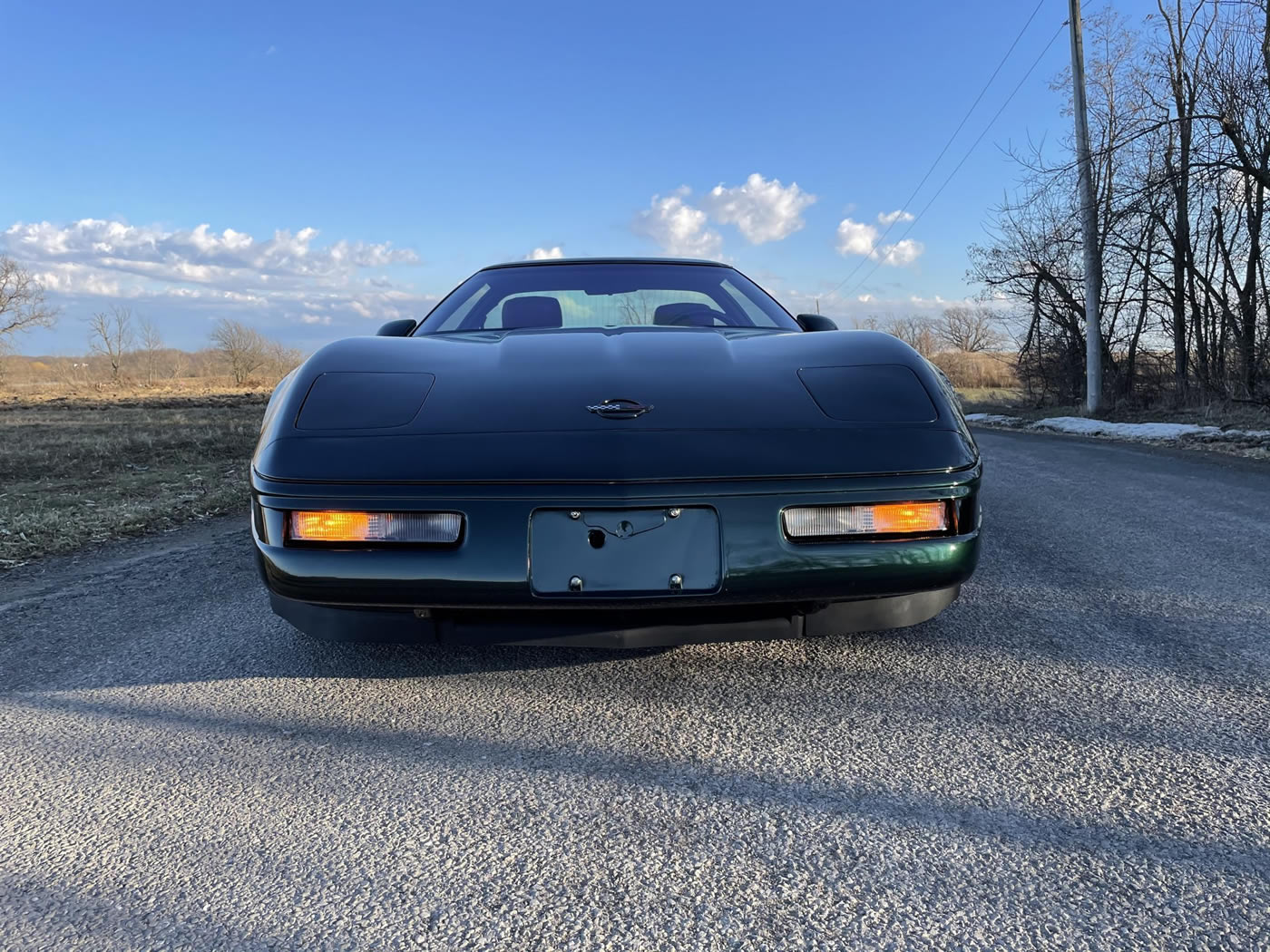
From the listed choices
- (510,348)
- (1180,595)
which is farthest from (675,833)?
(1180,595)

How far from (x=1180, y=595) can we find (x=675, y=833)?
235 cm

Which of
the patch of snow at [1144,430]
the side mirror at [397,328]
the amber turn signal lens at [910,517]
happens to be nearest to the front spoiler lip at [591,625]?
the amber turn signal lens at [910,517]

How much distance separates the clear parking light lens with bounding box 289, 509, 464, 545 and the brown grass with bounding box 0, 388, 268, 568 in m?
3.00

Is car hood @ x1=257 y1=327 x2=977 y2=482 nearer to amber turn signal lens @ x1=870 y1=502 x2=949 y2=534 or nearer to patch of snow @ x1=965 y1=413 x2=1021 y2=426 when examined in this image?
amber turn signal lens @ x1=870 y1=502 x2=949 y2=534

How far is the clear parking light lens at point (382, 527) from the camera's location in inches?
69.8

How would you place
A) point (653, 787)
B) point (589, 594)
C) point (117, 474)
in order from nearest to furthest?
point (653, 787) < point (589, 594) < point (117, 474)

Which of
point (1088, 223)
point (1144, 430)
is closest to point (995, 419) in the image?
point (1088, 223)

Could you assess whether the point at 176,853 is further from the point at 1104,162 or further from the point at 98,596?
the point at 1104,162

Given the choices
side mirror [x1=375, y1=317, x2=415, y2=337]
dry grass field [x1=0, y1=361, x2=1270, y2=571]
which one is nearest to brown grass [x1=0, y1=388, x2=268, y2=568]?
dry grass field [x1=0, y1=361, x2=1270, y2=571]

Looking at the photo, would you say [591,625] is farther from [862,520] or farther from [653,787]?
[862,520]

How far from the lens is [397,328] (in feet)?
9.49

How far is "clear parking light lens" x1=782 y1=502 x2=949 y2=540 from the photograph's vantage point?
1.79 metres

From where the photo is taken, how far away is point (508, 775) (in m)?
1.66

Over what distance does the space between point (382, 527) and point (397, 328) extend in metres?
1.32
